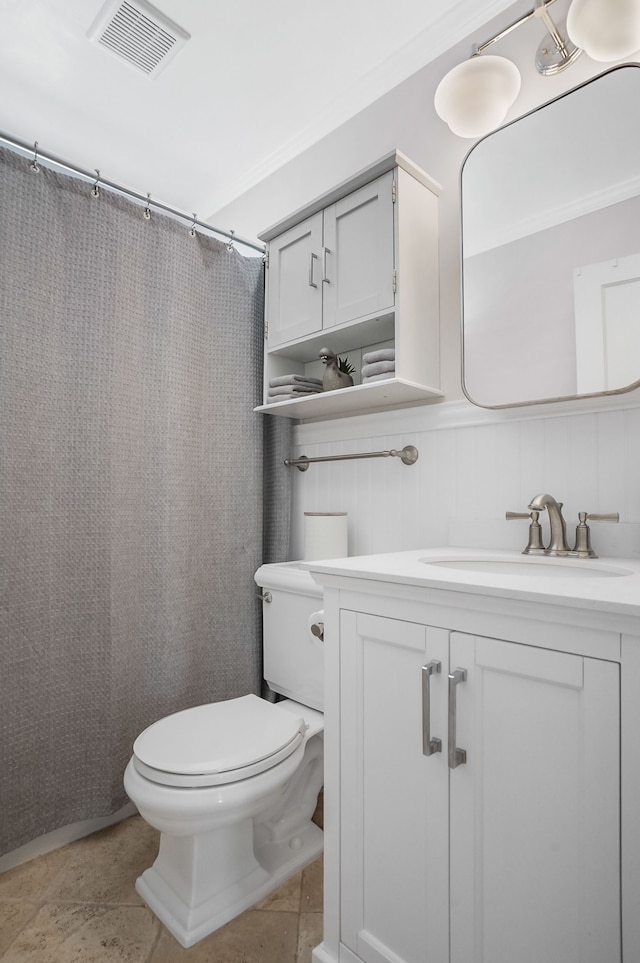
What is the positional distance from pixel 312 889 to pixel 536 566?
100 centimetres

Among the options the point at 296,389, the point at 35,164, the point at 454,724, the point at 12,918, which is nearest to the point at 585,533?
the point at 454,724

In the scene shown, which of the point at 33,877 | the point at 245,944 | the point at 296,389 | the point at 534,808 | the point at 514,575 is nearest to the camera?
the point at 534,808

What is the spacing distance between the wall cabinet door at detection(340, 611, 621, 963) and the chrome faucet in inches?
19.7

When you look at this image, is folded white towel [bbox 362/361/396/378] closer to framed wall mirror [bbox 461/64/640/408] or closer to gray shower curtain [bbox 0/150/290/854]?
framed wall mirror [bbox 461/64/640/408]

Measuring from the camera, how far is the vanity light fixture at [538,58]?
115cm

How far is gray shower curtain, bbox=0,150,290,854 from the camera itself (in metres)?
1.44

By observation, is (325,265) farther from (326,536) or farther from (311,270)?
(326,536)

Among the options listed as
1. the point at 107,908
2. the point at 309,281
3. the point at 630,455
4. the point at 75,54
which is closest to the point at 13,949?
the point at 107,908

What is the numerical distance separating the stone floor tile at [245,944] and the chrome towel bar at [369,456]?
1.23 m

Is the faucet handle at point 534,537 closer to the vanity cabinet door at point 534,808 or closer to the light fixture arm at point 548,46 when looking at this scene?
the vanity cabinet door at point 534,808

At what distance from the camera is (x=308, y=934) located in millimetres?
1194

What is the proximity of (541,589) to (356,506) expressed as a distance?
1.08m

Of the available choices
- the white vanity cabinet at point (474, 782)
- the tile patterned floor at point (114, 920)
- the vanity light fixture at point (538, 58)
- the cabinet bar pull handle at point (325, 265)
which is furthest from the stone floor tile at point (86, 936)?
the vanity light fixture at point (538, 58)

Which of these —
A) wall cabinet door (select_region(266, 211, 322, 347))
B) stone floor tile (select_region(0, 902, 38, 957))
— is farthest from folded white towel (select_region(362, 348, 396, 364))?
stone floor tile (select_region(0, 902, 38, 957))
